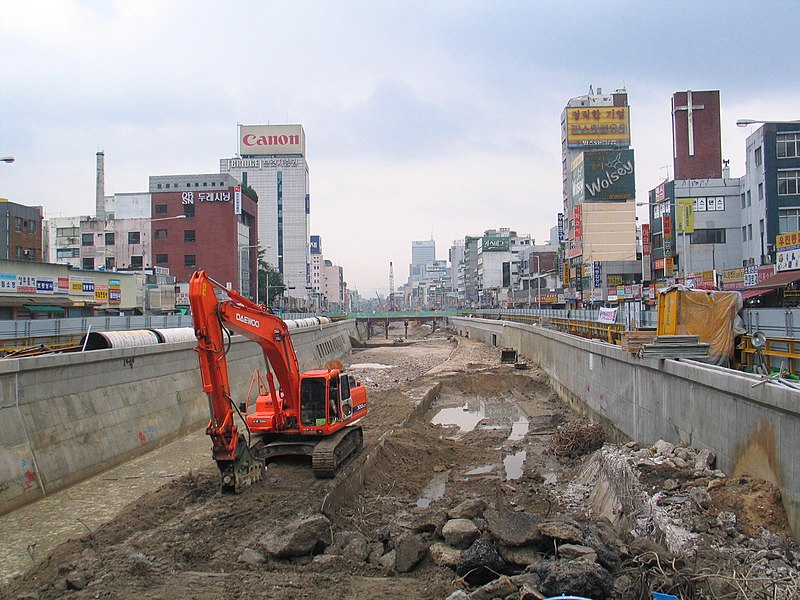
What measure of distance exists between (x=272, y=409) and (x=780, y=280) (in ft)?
89.3

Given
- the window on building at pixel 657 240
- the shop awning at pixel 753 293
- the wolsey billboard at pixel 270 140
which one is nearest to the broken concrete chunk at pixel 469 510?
the shop awning at pixel 753 293

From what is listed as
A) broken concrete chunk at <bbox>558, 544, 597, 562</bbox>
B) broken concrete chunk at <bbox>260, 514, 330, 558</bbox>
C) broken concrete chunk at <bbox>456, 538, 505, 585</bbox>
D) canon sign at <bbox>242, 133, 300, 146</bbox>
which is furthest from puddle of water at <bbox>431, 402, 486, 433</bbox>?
canon sign at <bbox>242, 133, 300, 146</bbox>

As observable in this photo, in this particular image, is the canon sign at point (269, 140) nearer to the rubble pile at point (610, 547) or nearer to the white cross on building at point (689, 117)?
the white cross on building at point (689, 117)

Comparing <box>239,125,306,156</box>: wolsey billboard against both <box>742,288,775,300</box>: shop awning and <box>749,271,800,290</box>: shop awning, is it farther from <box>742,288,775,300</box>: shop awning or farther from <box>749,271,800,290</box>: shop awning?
<box>742,288,775,300</box>: shop awning

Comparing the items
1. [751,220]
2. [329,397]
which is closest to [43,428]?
Result: [329,397]

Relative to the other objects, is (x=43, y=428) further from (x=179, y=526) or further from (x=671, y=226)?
(x=671, y=226)

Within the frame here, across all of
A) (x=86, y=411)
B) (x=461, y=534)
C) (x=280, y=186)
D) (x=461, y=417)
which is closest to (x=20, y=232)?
(x=461, y=417)

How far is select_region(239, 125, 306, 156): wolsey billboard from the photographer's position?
7475 inches

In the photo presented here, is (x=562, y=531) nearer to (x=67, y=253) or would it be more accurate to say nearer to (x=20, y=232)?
(x=20, y=232)

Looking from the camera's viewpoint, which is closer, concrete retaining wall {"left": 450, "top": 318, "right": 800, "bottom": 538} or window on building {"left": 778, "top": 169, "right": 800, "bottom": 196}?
concrete retaining wall {"left": 450, "top": 318, "right": 800, "bottom": 538}

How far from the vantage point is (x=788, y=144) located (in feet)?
168

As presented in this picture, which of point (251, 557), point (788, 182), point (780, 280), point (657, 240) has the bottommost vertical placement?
point (251, 557)

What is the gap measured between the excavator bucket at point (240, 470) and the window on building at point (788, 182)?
169 feet

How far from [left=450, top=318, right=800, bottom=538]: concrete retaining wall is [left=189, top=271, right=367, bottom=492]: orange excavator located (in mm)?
7995
